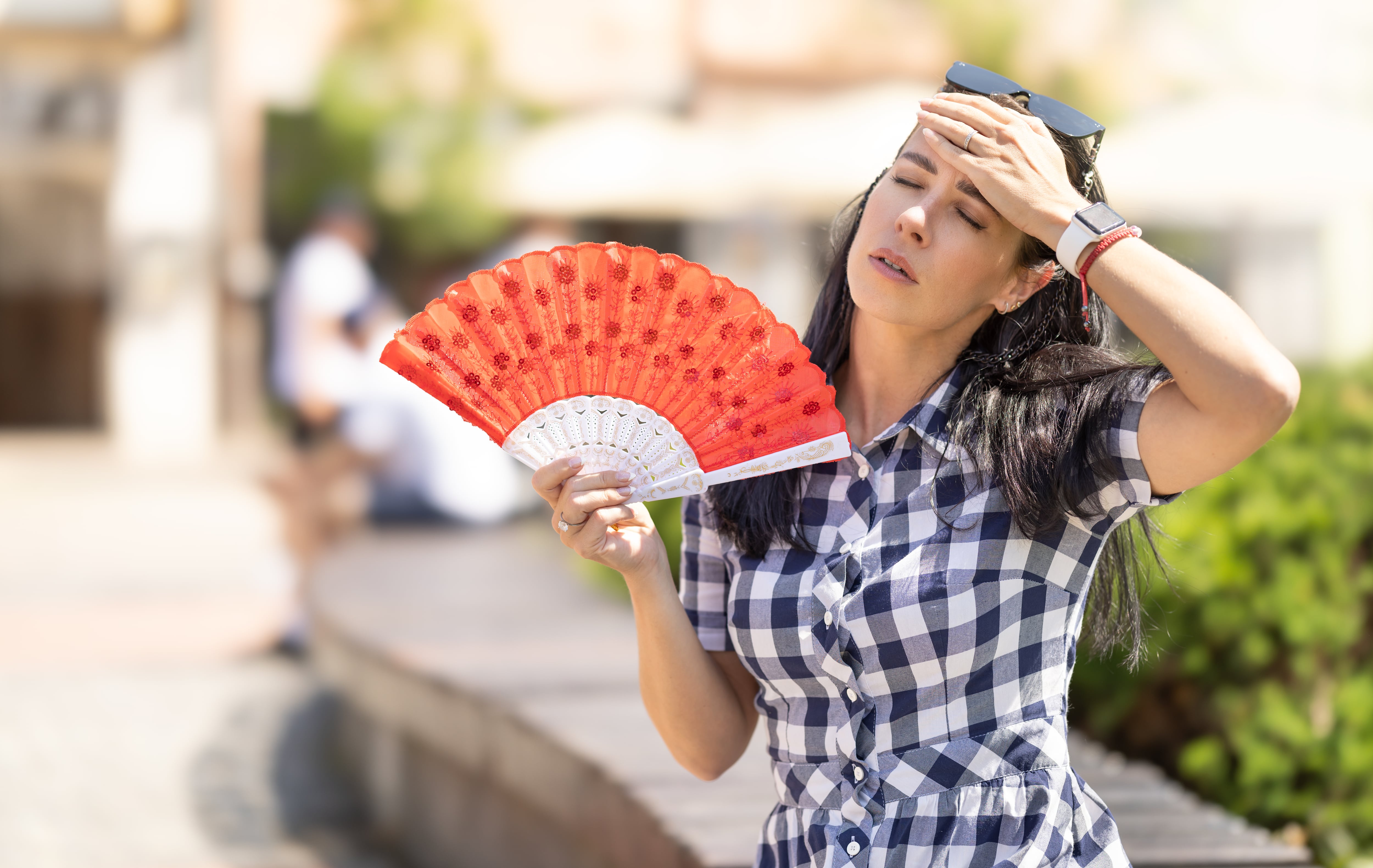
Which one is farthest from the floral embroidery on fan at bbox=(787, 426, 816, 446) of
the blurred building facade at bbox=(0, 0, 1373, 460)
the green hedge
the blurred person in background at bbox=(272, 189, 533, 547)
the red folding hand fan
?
the blurred building facade at bbox=(0, 0, 1373, 460)

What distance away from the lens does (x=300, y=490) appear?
6391 mm

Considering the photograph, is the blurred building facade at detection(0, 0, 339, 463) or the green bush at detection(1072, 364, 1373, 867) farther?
the blurred building facade at detection(0, 0, 339, 463)

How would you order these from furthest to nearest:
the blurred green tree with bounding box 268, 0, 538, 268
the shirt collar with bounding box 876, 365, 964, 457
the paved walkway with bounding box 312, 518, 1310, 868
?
the blurred green tree with bounding box 268, 0, 538, 268, the paved walkway with bounding box 312, 518, 1310, 868, the shirt collar with bounding box 876, 365, 964, 457

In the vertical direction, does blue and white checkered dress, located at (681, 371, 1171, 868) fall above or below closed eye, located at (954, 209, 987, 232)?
below

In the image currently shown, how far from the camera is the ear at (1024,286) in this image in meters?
1.73

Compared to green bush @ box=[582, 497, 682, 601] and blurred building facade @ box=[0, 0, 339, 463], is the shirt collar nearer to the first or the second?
green bush @ box=[582, 497, 682, 601]

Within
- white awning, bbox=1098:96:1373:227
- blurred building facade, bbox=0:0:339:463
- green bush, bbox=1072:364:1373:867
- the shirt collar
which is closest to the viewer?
the shirt collar

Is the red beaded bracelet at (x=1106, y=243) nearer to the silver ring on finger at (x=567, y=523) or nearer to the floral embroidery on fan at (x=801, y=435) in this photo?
the floral embroidery on fan at (x=801, y=435)

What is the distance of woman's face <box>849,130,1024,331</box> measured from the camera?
165 centimetres

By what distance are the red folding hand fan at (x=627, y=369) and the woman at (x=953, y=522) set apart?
0.07 meters

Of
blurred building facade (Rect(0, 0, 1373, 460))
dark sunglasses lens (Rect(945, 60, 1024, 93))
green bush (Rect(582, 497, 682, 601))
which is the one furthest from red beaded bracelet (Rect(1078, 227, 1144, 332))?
blurred building facade (Rect(0, 0, 1373, 460))

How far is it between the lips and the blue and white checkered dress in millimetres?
161

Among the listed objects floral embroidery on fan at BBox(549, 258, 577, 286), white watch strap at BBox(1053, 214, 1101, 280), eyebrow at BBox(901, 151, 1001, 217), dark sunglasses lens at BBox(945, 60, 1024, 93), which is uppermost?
dark sunglasses lens at BBox(945, 60, 1024, 93)

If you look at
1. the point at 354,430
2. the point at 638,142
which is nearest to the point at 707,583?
the point at 354,430
